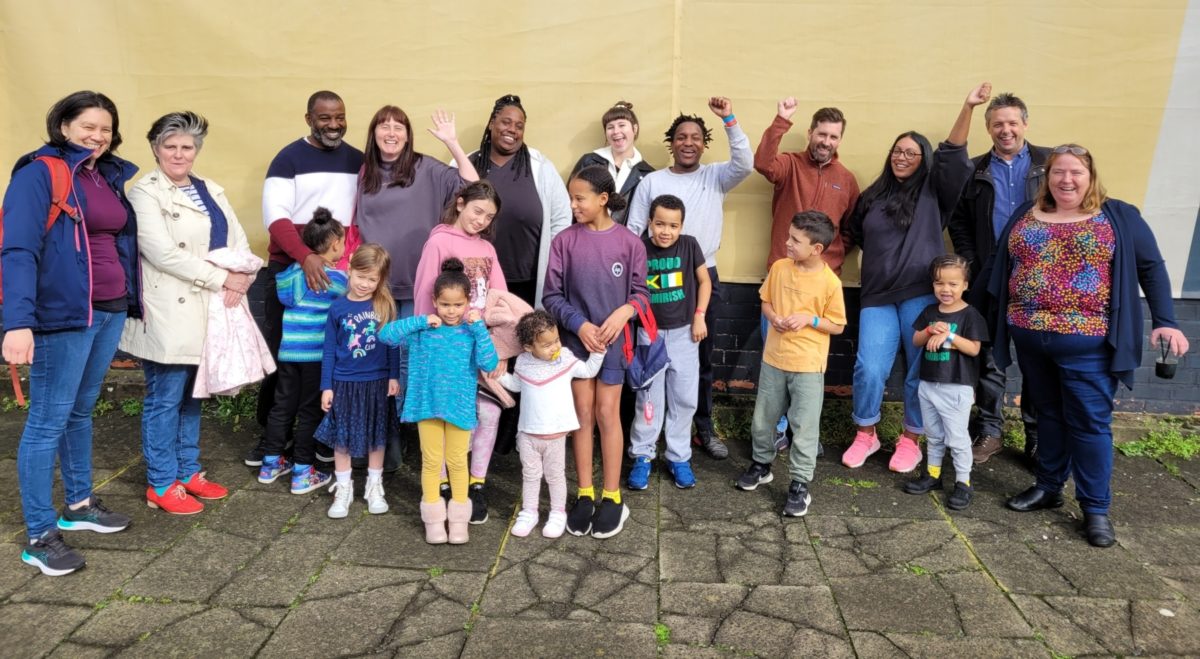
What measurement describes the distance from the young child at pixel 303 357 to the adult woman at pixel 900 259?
296cm

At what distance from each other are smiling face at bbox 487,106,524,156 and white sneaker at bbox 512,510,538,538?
2.04 metres

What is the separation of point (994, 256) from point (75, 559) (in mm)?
4620

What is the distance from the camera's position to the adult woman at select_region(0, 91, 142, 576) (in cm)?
318

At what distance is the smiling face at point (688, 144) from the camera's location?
4562mm

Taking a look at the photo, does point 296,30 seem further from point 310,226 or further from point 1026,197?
point 1026,197

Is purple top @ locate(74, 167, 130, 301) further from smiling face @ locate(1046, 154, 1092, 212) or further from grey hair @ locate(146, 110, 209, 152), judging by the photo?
smiling face @ locate(1046, 154, 1092, 212)

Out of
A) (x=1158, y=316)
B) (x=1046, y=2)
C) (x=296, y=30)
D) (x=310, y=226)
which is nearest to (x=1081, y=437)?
(x=1158, y=316)

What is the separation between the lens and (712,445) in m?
4.91

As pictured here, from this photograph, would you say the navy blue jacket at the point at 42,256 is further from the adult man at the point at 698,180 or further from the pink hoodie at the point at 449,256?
the adult man at the point at 698,180

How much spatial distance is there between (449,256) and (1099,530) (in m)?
3.37

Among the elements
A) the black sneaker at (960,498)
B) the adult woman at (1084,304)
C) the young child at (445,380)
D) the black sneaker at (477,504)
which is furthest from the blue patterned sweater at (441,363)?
the adult woman at (1084,304)

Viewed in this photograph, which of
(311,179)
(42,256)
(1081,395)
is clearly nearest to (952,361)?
(1081,395)

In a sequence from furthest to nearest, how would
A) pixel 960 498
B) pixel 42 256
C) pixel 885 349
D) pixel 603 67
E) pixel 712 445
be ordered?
1. pixel 603 67
2. pixel 712 445
3. pixel 885 349
4. pixel 960 498
5. pixel 42 256

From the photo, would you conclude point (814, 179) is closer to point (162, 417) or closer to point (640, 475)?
point (640, 475)
